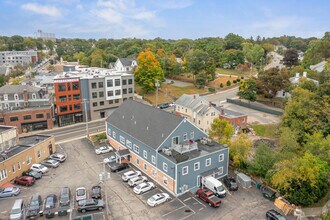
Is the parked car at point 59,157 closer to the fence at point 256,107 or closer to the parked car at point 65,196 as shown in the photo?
the parked car at point 65,196

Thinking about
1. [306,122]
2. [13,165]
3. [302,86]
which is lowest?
[13,165]

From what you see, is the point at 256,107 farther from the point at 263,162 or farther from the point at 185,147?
the point at 185,147

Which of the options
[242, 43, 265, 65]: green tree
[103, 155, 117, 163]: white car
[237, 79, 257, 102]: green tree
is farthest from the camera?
[242, 43, 265, 65]: green tree

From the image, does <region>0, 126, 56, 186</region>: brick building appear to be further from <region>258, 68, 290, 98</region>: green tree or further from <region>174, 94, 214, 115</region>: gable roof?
<region>258, 68, 290, 98</region>: green tree

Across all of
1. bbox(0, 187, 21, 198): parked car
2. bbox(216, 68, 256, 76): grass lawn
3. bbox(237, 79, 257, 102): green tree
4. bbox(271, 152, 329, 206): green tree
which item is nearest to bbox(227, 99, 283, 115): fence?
bbox(237, 79, 257, 102): green tree

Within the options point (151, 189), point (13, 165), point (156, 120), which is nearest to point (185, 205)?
point (151, 189)

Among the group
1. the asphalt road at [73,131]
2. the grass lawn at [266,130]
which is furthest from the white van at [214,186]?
the asphalt road at [73,131]

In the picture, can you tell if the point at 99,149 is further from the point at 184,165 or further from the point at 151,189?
the point at 184,165
